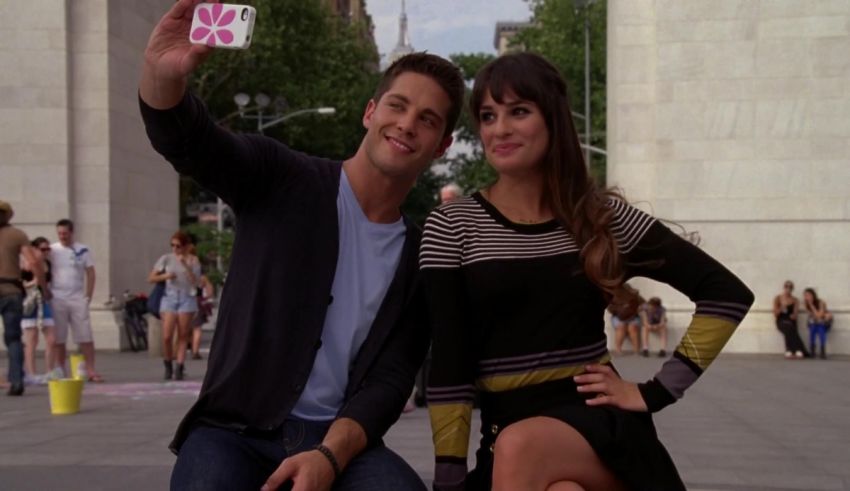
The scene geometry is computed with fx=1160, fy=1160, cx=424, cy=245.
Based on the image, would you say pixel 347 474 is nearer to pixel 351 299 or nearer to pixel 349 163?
pixel 351 299

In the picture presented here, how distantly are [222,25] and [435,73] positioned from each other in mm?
801

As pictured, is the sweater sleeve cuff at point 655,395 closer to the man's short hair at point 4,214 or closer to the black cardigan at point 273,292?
the black cardigan at point 273,292

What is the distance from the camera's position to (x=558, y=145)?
338 cm

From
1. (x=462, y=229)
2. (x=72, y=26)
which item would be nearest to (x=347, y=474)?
(x=462, y=229)

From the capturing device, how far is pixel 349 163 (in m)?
3.67

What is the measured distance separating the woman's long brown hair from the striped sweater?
A: 0.06 m

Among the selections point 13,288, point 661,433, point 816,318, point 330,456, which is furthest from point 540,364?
point 816,318

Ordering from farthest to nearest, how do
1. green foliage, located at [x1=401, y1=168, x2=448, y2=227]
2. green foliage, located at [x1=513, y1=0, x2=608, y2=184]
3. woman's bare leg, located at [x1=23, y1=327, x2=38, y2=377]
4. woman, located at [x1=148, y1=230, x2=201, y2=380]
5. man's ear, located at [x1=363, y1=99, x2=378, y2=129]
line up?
green foliage, located at [x1=401, y1=168, x2=448, y2=227]
green foliage, located at [x1=513, y1=0, x2=608, y2=184]
woman, located at [x1=148, y1=230, x2=201, y2=380]
woman's bare leg, located at [x1=23, y1=327, x2=38, y2=377]
man's ear, located at [x1=363, y1=99, x2=378, y2=129]

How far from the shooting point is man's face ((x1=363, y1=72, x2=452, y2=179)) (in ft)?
11.6

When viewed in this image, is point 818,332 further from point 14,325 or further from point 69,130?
point 69,130

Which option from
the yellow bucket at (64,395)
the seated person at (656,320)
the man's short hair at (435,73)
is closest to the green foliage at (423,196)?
the seated person at (656,320)

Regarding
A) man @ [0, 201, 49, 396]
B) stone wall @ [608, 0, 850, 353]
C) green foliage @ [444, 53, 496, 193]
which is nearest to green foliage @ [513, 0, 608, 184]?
green foliage @ [444, 53, 496, 193]

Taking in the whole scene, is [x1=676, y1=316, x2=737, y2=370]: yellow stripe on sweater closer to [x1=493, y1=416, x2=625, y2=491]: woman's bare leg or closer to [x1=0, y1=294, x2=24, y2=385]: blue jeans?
[x1=493, y1=416, x2=625, y2=491]: woman's bare leg

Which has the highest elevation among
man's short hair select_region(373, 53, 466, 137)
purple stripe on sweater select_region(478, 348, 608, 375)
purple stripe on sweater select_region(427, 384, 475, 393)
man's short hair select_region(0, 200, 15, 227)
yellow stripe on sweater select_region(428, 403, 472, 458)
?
man's short hair select_region(373, 53, 466, 137)
